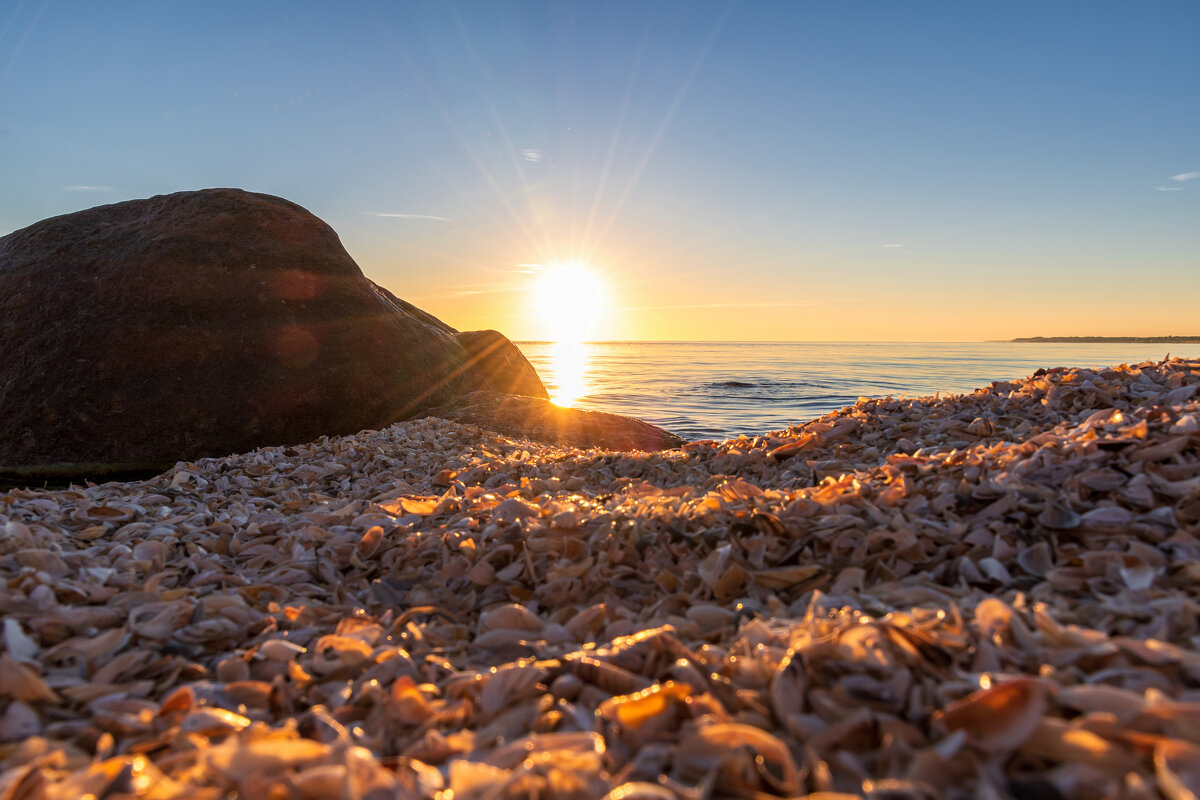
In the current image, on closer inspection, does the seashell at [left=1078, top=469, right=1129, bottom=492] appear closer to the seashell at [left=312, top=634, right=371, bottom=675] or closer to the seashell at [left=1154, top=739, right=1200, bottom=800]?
the seashell at [left=1154, top=739, right=1200, bottom=800]

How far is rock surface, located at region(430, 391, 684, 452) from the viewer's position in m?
6.86

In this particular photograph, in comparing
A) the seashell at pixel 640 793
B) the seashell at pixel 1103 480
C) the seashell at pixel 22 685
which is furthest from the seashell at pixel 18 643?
the seashell at pixel 1103 480

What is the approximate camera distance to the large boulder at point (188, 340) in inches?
226

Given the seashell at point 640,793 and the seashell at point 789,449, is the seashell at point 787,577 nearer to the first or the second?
the seashell at point 640,793

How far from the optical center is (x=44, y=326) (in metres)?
6.09

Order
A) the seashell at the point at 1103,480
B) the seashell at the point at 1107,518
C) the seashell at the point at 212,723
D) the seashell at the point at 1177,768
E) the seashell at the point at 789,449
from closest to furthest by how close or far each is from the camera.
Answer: the seashell at the point at 1177,768 → the seashell at the point at 212,723 → the seashell at the point at 1107,518 → the seashell at the point at 1103,480 → the seashell at the point at 789,449

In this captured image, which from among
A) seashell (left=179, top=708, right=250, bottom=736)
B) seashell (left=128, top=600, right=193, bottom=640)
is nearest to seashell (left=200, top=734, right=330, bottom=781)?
seashell (left=179, top=708, right=250, bottom=736)

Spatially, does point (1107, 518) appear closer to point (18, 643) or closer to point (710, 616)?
point (710, 616)

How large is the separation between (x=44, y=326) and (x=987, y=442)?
25.0ft

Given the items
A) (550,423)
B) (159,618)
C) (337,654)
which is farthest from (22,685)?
(550,423)

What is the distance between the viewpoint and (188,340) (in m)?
6.12

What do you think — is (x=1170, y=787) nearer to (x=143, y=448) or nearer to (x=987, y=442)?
(x=987, y=442)

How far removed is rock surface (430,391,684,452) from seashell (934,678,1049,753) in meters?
5.70

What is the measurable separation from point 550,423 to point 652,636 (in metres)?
→ 5.63
